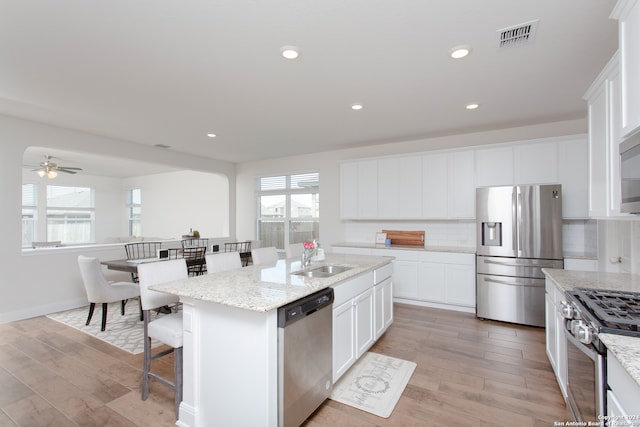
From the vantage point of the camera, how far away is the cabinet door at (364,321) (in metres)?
2.76

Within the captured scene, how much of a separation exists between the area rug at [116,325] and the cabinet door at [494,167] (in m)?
4.84

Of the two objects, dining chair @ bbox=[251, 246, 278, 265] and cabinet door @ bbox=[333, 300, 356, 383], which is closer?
cabinet door @ bbox=[333, 300, 356, 383]

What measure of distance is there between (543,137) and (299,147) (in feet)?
12.8

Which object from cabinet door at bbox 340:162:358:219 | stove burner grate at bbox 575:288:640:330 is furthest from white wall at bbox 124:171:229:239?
stove burner grate at bbox 575:288:640:330

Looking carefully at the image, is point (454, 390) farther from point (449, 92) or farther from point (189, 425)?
point (449, 92)

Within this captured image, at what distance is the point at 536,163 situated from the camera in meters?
4.12

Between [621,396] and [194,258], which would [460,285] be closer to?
[621,396]

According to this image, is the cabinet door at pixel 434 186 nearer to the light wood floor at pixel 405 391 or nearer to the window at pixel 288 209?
the light wood floor at pixel 405 391

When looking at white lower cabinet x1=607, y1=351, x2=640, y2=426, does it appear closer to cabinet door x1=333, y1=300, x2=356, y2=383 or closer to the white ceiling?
cabinet door x1=333, y1=300, x2=356, y2=383

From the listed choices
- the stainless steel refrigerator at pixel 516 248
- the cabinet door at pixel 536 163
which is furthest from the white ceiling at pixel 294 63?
the stainless steel refrigerator at pixel 516 248

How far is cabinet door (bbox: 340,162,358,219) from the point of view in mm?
5559

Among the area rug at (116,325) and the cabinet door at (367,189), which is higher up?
the cabinet door at (367,189)

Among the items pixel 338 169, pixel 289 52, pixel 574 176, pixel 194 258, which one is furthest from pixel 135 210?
pixel 574 176

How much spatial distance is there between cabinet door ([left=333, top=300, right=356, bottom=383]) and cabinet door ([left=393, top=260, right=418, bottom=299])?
2.35 meters
